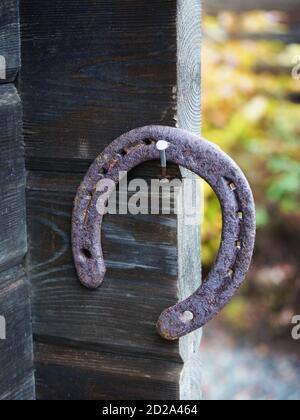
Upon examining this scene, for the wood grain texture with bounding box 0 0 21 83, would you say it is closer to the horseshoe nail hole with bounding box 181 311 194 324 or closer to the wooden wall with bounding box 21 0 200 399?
the wooden wall with bounding box 21 0 200 399

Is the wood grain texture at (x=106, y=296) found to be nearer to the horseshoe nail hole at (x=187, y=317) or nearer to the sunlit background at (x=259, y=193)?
the horseshoe nail hole at (x=187, y=317)

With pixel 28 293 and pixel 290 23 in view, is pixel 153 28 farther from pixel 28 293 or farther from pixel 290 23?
pixel 290 23

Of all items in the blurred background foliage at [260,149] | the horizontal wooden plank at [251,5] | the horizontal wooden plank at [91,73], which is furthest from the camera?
the horizontal wooden plank at [251,5]

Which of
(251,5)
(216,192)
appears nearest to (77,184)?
(216,192)

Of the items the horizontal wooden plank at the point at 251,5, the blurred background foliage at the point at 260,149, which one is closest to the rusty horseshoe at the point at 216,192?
the blurred background foliage at the point at 260,149

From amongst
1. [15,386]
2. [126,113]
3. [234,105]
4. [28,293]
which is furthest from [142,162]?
[234,105]

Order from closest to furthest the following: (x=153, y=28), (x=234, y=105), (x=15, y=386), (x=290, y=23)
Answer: (x=153, y=28)
(x=15, y=386)
(x=234, y=105)
(x=290, y=23)

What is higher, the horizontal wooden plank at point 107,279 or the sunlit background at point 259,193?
the horizontal wooden plank at point 107,279

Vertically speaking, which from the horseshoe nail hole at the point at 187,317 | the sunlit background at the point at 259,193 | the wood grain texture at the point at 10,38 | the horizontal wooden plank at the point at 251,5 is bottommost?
the sunlit background at the point at 259,193
